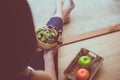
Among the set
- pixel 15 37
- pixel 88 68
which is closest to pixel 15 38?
pixel 15 37

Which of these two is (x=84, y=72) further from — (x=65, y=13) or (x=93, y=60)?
(x=65, y=13)

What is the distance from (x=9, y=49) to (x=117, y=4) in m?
1.25

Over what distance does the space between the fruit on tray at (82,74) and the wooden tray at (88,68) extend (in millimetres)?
22

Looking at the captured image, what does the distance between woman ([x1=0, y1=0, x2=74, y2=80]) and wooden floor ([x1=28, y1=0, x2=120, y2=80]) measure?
65cm

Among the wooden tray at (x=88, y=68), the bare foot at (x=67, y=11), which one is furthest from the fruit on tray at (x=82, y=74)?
the bare foot at (x=67, y=11)

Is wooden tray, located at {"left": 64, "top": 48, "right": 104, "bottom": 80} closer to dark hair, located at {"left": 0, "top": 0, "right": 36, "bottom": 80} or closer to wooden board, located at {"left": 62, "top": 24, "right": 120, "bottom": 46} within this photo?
wooden board, located at {"left": 62, "top": 24, "right": 120, "bottom": 46}

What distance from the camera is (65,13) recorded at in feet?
4.91

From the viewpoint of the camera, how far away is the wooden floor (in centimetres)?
121

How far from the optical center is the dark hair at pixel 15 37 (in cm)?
47

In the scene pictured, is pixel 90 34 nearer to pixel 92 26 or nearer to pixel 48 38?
pixel 92 26

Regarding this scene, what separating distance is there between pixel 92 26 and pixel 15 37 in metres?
1.03

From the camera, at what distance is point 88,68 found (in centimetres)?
118

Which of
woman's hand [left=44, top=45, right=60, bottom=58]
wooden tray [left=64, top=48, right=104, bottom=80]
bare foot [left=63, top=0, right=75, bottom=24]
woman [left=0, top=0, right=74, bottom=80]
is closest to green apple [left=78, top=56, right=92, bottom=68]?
wooden tray [left=64, top=48, right=104, bottom=80]

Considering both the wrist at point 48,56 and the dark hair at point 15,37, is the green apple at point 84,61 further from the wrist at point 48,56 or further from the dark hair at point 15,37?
the dark hair at point 15,37
